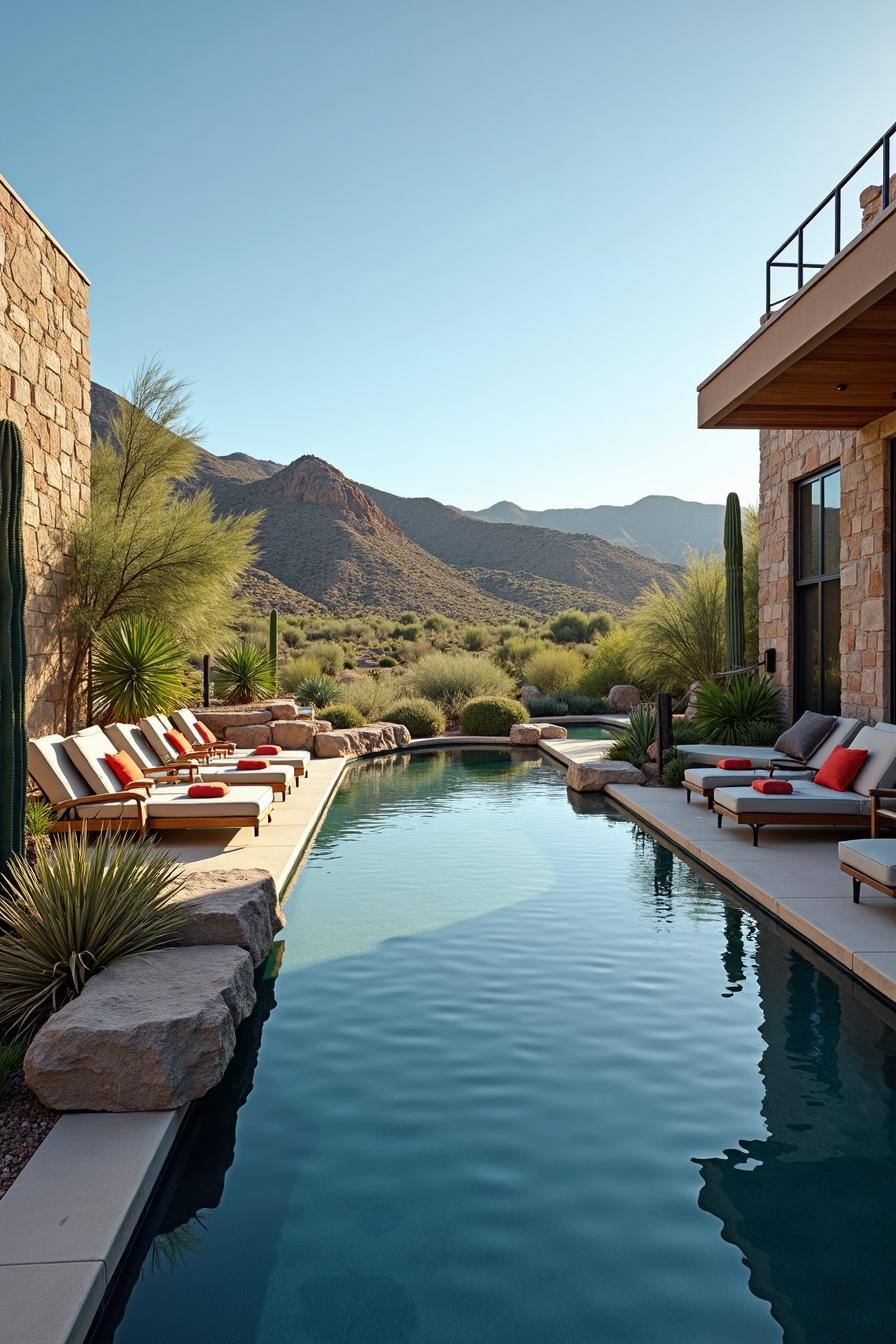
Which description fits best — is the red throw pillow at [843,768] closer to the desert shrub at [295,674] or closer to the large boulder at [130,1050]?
Answer: the large boulder at [130,1050]

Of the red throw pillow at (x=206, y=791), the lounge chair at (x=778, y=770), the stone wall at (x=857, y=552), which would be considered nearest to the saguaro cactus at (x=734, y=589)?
the stone wall at (x=857, y=552)

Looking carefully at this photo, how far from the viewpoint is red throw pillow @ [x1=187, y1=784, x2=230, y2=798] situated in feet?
27.9

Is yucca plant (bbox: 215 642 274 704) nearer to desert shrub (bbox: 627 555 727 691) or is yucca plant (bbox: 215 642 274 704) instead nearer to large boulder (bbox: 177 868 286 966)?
desert shrub (bbox: 627 555 727 691)

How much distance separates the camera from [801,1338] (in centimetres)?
249

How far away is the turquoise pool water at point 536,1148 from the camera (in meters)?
2.63

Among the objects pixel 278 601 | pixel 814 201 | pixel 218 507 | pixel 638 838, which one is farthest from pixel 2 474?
pixel 218 507

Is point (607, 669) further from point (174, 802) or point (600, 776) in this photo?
point (174, 802)

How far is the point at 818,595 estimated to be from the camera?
11820 mm

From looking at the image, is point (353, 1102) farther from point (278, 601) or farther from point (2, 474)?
point (278, 601)

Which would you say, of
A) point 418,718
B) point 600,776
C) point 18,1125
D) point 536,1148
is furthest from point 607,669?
point 18,1125

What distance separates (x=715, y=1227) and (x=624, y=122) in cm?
1341

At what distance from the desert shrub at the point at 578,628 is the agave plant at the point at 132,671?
20.6 m

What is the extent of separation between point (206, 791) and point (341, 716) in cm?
925

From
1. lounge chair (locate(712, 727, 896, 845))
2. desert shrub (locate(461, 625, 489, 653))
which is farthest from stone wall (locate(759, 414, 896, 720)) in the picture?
desert shrub (locate(461, 625, 489, 653))
